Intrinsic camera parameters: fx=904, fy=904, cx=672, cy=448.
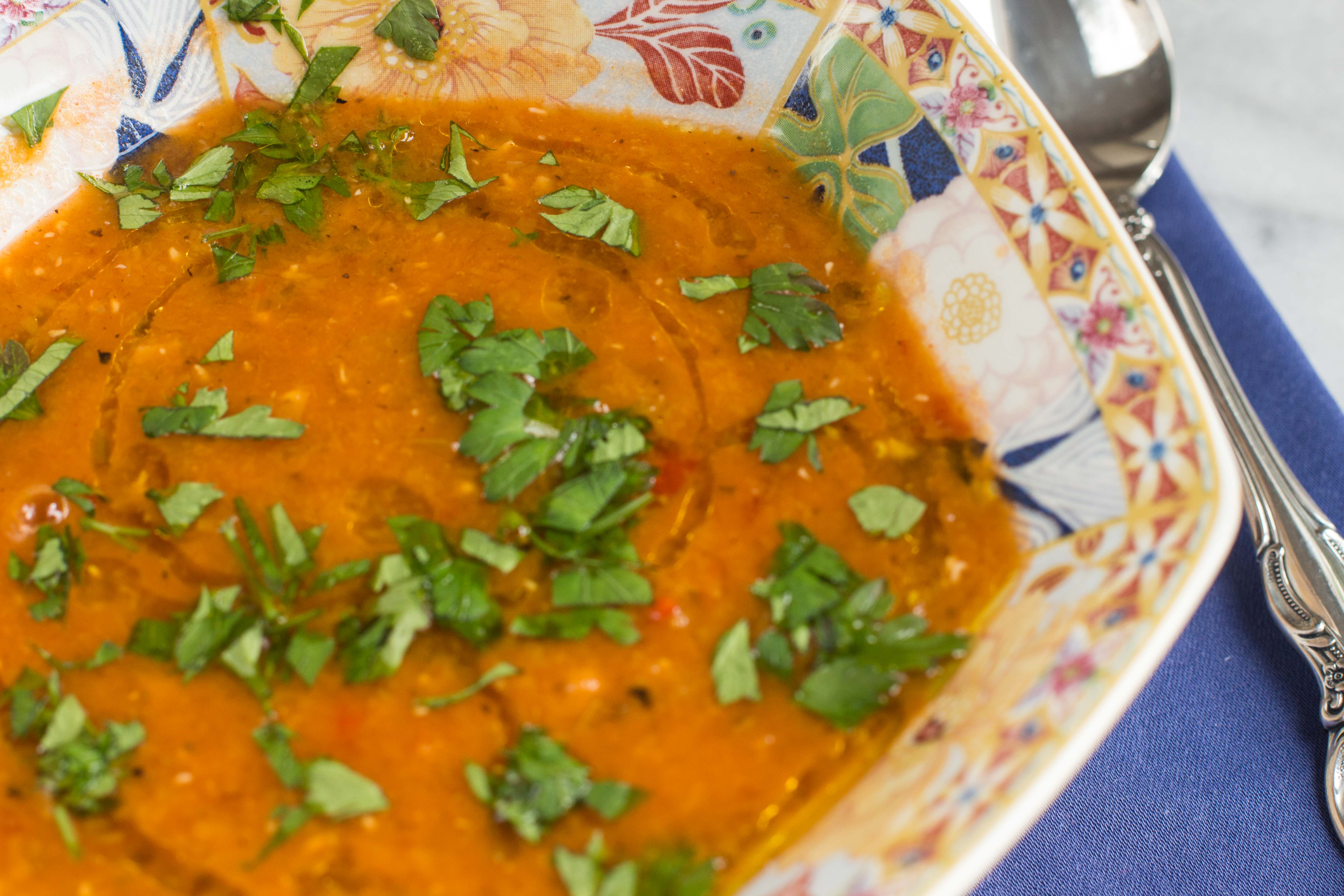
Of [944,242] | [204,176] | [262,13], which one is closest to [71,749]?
[204,176]

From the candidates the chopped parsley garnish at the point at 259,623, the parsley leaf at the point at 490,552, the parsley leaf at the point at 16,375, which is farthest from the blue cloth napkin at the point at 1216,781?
the parsley leaf at the point at 16,375

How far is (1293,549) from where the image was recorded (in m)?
1.69

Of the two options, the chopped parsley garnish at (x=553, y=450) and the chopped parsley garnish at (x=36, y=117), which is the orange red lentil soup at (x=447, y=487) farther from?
the chopped parsley garnish at (x=36, y=117)

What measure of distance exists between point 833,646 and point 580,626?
388 mm

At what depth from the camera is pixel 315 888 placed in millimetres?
1301

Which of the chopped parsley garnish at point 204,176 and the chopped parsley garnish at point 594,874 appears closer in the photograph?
the chopped parsley garnish at point 594,874

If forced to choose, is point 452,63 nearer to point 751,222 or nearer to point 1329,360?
point 751,222

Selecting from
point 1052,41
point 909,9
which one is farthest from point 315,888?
point 1052,41

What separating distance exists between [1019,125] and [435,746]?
1.37 metres

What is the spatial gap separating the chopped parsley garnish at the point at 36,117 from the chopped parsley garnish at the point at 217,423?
0.73m

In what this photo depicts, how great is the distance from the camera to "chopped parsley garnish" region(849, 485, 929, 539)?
1480 millimetres

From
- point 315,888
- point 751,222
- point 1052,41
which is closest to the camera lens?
point 315,888

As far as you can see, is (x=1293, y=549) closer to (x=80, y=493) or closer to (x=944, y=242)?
(x=944, y=242)

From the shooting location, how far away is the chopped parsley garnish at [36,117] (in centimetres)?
185
